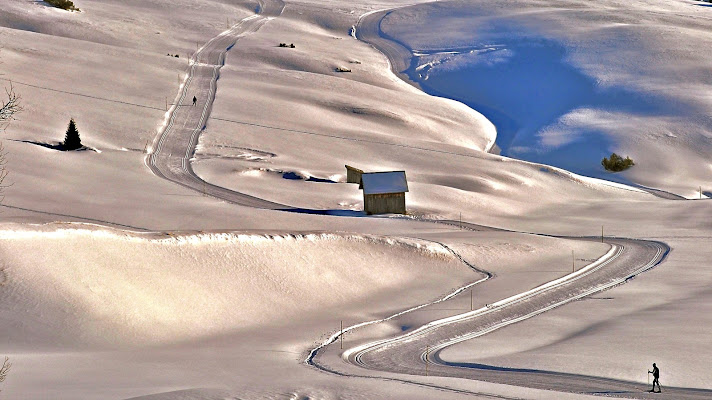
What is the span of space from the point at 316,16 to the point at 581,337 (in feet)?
304

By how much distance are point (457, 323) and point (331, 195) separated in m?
20.5

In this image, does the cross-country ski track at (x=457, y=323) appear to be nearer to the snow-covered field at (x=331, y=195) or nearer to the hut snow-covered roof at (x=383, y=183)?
the snow-covered field at (x=331, y=195)

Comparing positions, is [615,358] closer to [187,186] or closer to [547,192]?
[187,186]

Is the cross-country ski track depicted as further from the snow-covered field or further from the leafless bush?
the leafless bush

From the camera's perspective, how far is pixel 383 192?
164 feet

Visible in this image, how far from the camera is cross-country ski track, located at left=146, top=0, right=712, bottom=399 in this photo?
81.9 feet

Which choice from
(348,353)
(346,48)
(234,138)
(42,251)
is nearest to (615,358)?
(348,353)

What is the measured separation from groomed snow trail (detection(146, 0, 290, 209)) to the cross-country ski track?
0.19 ft

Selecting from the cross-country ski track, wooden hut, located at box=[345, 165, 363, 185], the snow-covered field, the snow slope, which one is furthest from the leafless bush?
the snow slope

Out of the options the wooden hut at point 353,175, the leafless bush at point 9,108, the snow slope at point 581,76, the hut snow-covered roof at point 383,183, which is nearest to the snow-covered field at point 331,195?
the snow slope at point 581,76

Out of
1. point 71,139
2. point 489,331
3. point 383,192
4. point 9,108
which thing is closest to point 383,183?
point 383,192

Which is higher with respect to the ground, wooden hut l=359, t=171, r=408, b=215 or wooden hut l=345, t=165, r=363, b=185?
wooden hut l=345, t=165, r=363, b=185

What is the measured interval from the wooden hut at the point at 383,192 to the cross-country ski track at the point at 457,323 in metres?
2.43

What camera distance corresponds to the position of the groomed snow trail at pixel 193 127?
169ft
